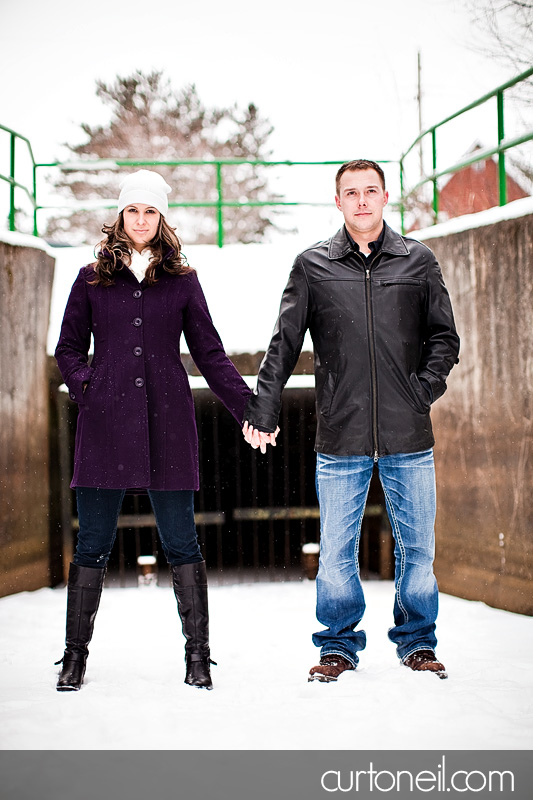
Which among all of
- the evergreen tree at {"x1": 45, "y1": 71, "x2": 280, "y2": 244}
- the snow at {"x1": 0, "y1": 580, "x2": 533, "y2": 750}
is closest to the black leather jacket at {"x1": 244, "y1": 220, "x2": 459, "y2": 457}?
the snow at {"x1": 0, "y1": 580, "x2": 533, "y2": 750}

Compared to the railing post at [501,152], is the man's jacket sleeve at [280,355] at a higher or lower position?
lower

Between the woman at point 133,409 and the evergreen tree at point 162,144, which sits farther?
the evergreen tree at point 162,144

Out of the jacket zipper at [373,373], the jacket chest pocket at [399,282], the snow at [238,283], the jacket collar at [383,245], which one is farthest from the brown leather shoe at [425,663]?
the snow at [238,283]

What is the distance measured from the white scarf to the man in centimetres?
62

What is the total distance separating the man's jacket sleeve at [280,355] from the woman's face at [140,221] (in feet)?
2.11

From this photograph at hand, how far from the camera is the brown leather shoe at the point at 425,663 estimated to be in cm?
333

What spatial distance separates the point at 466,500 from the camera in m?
4.99

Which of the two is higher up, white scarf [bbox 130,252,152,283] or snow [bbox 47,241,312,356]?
snow [bbox 47,241,312,356]

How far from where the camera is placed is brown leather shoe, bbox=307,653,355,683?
329 centimetres

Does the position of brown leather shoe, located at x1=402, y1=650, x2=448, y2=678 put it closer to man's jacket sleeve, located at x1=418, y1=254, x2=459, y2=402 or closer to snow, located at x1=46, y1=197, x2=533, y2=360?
man's jacket sleeve, located at x1=418, y1=254, x2=459, y2=402

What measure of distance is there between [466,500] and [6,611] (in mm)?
2925

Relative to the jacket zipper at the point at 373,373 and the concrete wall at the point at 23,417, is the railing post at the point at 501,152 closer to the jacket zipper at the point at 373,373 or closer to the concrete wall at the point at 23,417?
the jacket zipper at the point at 373,373
